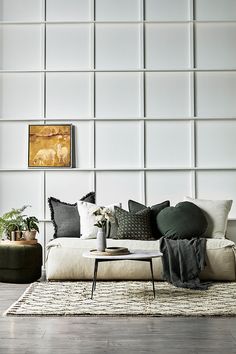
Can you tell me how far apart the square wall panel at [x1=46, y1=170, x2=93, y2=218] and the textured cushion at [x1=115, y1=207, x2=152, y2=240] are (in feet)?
2.63

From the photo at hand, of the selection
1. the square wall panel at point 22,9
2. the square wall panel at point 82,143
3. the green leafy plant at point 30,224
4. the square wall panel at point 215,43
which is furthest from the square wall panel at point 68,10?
the green leafy plant at point 30,224

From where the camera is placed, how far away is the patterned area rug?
4.39 metres

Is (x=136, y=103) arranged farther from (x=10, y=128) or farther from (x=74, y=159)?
(x=10, y=128)

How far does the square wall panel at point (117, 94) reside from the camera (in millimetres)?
7035

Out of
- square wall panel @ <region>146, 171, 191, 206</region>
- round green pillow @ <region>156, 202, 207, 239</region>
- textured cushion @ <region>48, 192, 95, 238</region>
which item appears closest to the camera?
round green pillow @ <region>156, 202, 207, 239</region>

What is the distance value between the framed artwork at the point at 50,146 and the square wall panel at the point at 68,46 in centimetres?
81

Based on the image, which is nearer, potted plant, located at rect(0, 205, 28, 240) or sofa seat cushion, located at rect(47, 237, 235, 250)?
sofa seat cushion, located at rect(47, 237, 235, 250)

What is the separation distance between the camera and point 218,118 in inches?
274

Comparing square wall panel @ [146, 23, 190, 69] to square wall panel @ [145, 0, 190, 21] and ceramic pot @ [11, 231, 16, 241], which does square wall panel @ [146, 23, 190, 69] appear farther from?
ceramic pot @ [11, 231, 16, 241]

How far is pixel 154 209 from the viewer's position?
6.59m

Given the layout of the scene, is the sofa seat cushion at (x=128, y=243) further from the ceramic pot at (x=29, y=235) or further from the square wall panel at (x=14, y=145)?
the square wall panel at (x=14, y=145)

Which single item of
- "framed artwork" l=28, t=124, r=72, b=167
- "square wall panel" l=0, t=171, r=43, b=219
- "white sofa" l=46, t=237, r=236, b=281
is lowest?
"white sofa" l=46, t=237, r=236, b=281

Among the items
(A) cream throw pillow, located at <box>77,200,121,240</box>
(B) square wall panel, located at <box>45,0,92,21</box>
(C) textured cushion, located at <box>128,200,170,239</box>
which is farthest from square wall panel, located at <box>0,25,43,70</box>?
(C) textured cushion, located at <box>128,200,170,239</box>

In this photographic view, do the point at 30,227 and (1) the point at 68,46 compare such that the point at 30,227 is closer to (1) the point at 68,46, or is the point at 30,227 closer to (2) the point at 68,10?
(1) the point at 68,46
